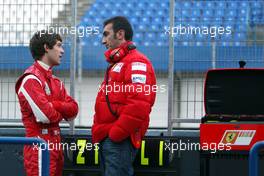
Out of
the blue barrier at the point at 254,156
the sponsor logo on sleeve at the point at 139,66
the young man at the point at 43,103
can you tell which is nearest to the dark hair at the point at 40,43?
the young man at the point at 43,103

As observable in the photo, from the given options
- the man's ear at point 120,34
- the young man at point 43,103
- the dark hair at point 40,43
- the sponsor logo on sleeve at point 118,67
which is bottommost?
the young man at point 43,103

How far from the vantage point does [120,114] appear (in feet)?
15.4

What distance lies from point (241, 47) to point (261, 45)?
19cm

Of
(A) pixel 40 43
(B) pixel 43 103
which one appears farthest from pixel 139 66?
(A) pixel 40 43

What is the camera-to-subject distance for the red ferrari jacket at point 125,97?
15.0ft

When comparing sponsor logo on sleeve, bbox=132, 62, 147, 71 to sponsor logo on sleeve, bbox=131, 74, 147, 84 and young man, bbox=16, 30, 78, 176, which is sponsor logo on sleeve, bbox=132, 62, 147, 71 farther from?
young man, bbox=16, 30, 78, 176

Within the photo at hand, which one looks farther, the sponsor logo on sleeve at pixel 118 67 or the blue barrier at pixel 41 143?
the sponsor logo on sleeve at pixel 118 67

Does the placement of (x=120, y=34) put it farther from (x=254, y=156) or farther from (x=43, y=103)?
(x=254, y=156)

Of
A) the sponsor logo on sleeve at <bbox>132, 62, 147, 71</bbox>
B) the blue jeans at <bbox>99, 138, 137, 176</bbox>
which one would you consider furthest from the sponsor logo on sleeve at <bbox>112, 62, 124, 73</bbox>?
the blue jeans at <bbox>99, 138, 137, 176</bbox>

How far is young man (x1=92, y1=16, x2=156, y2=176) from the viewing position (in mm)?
4590

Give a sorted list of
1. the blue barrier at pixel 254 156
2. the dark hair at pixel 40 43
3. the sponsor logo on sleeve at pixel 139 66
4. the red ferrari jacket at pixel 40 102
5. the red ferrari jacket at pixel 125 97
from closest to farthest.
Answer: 1. the blue barrier at pixel 254 156
2. the red ferrari jacket at pixel 125 97
3. the sponsor logo on sleeve at pixel 139 66
4. the red ferrari jacket at pixel 40 102
5. the dark hair at pixel 40 43

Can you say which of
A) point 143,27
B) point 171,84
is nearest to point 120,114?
point 171,84

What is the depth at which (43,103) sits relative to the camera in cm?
490

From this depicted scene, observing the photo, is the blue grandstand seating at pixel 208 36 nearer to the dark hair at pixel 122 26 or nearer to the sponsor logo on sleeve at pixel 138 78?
the dark hair at pixel 122 26
